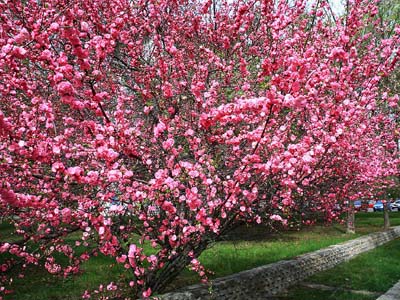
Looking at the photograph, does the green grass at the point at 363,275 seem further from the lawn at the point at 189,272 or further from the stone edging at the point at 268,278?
the lawn at the point at 189,272

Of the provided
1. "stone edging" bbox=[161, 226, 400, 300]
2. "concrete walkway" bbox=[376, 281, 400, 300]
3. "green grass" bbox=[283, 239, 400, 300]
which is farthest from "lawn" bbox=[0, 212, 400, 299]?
"concrete walkway" bbox=[376, 281, 400, 300]

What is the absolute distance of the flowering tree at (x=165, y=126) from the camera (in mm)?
3486

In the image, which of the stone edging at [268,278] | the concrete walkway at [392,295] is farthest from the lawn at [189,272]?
the concrete walkway at [392,295]

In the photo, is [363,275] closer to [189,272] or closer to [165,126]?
[189,272]

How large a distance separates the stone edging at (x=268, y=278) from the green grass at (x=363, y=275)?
9.0 inches

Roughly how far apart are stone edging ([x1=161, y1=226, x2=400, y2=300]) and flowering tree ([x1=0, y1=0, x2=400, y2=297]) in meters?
0.70

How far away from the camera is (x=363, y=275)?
30.5ft

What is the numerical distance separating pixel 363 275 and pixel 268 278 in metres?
3.08

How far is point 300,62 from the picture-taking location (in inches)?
141

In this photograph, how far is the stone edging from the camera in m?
5.91

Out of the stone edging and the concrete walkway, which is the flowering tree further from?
the concrete walkway

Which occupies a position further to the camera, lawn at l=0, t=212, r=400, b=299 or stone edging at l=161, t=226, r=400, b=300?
lawn at l=0, t=212, r=400, b=299

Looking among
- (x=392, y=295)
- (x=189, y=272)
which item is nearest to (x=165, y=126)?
(x=392, y=295)

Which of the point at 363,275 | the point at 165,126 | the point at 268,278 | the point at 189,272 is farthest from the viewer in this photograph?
the point at 363,275
